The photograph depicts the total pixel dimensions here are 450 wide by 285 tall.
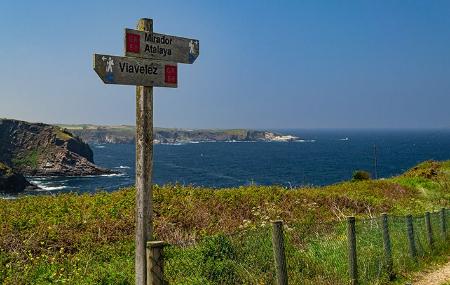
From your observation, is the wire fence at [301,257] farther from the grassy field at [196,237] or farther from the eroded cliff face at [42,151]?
the eroded cliff face at [42,151]

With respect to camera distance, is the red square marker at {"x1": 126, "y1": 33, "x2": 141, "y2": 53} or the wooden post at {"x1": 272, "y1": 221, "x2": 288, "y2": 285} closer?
the red square marker at {"x1": 126, "y1": 33, "x2": 141, "y2": 53}

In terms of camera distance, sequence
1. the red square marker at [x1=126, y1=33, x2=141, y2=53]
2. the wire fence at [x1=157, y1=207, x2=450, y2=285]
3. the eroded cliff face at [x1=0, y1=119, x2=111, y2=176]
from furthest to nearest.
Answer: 1. the eroded cliff face at [x1=0, y1=119, x2=111, y2=176]
2. the wire fence at [x1=157, y1=207, x2=450, y2=285]
3. the red square marker at [x1=126, y1=33, x2=141, y2=53]

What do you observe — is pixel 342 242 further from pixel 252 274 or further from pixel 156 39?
pixel 156 39

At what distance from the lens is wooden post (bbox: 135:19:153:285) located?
652cm

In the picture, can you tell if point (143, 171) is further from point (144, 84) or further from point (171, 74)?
point (171, 74)

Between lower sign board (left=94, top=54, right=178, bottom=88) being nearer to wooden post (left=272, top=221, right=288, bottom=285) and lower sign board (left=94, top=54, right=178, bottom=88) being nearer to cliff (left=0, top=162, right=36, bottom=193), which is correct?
wooden post (left=272, top=221, right=288, bottom=285)

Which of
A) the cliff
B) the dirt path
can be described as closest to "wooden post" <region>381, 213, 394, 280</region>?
the dirt path

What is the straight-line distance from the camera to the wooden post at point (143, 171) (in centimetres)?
652

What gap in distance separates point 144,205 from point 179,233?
8046mm

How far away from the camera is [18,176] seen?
90.9m

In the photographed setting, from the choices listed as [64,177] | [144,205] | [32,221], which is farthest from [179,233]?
[64,177]

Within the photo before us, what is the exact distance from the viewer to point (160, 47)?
6723 millimetres

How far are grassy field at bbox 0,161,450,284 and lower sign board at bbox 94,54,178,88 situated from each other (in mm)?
3746

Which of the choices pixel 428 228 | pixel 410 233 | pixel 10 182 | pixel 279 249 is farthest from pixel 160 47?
pixel 10 182
